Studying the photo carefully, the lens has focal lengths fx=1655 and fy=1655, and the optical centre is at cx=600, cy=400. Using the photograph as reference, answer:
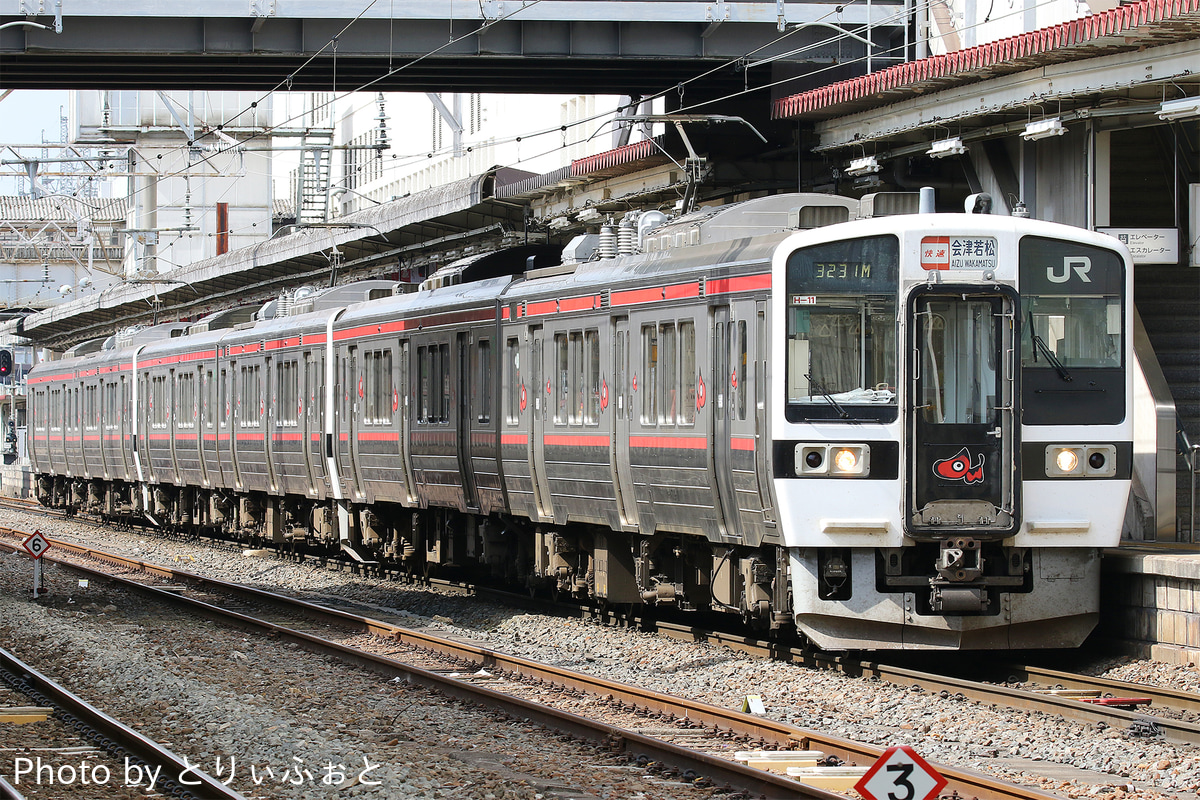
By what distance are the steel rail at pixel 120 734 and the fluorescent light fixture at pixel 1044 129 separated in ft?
33.3

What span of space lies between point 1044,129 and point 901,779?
444 inches

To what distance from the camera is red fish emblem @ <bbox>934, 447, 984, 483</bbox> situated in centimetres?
1113

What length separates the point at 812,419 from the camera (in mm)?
11172

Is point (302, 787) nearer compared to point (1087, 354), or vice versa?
point (302, 787)

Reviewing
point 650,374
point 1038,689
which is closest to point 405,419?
point 650,374

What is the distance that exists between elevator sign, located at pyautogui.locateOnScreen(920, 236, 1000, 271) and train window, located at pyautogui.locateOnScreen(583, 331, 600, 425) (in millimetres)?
3698

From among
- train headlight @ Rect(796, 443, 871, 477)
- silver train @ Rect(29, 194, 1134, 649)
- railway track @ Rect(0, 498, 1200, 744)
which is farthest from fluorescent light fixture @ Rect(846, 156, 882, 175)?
train headlight @ Rect(796, 443, 871, 477)

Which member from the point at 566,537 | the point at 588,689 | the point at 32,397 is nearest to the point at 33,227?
the point at 32,397

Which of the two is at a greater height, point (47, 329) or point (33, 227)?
point (33, 227)

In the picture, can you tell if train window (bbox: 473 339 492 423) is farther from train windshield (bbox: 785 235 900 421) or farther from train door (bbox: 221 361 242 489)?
train door (bbox: 221 361 242 489)

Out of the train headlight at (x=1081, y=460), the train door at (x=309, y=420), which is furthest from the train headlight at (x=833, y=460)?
the train door at (x=309, y=420)

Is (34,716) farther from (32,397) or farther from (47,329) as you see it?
(47,329)

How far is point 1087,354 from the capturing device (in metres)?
11.5

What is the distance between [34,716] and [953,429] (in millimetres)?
6369
